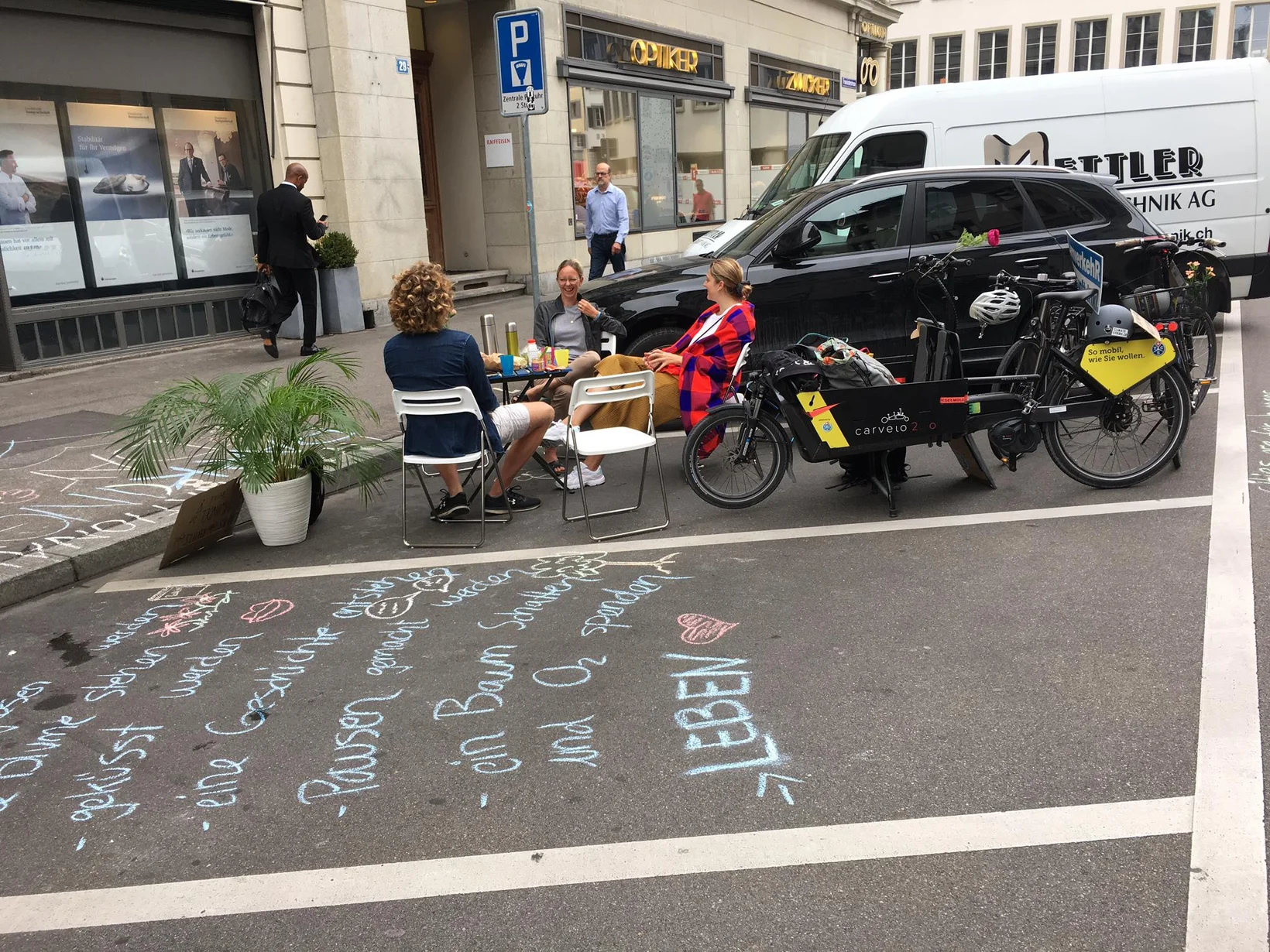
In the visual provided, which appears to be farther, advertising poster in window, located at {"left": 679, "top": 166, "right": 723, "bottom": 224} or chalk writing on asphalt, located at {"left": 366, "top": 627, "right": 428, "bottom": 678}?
advertising poster in window, located at {"left": 679, "top": 166, "right": 723, "bottom": 224}

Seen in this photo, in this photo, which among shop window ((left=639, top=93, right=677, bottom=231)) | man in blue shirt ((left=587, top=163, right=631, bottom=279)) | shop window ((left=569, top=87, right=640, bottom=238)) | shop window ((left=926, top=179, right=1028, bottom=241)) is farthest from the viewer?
shop window ((left=639, top=93, right=677, bottom=231))

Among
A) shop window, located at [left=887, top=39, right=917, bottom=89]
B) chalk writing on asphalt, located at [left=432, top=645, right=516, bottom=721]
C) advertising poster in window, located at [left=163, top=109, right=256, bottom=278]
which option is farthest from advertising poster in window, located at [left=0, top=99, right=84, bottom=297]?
shop window, located at [left=887, top=39, right=917, bottom=89]

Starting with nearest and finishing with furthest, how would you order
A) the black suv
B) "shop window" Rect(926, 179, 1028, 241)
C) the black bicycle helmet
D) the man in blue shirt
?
the black bicycle helmet → the black suv → "shop window" Rect(926, 179, 1028, 241) → the man in blue shirt

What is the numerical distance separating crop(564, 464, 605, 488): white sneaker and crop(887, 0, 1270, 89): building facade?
42023mm

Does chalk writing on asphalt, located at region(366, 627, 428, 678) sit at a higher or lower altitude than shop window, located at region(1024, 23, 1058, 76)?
lower

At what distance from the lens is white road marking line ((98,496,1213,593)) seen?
18.1 feet

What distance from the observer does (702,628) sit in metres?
4.51

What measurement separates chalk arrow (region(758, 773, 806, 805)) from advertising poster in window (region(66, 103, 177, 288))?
1018cm

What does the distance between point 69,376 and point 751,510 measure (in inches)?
292

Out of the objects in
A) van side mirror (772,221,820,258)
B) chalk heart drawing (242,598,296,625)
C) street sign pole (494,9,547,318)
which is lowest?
chalk heart drawing (242,598,296,625)

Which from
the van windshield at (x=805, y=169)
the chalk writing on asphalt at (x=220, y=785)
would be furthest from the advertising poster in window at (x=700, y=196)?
the chalk writing on asphalt at (x=220, y=785)

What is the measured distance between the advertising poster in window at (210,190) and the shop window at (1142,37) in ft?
148

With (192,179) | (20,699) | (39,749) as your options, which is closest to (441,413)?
(20,699)

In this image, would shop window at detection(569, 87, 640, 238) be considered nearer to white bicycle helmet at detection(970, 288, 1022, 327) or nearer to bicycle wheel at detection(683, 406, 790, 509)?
white bicycle helmet at detection(970, 288, 1022, 327)
